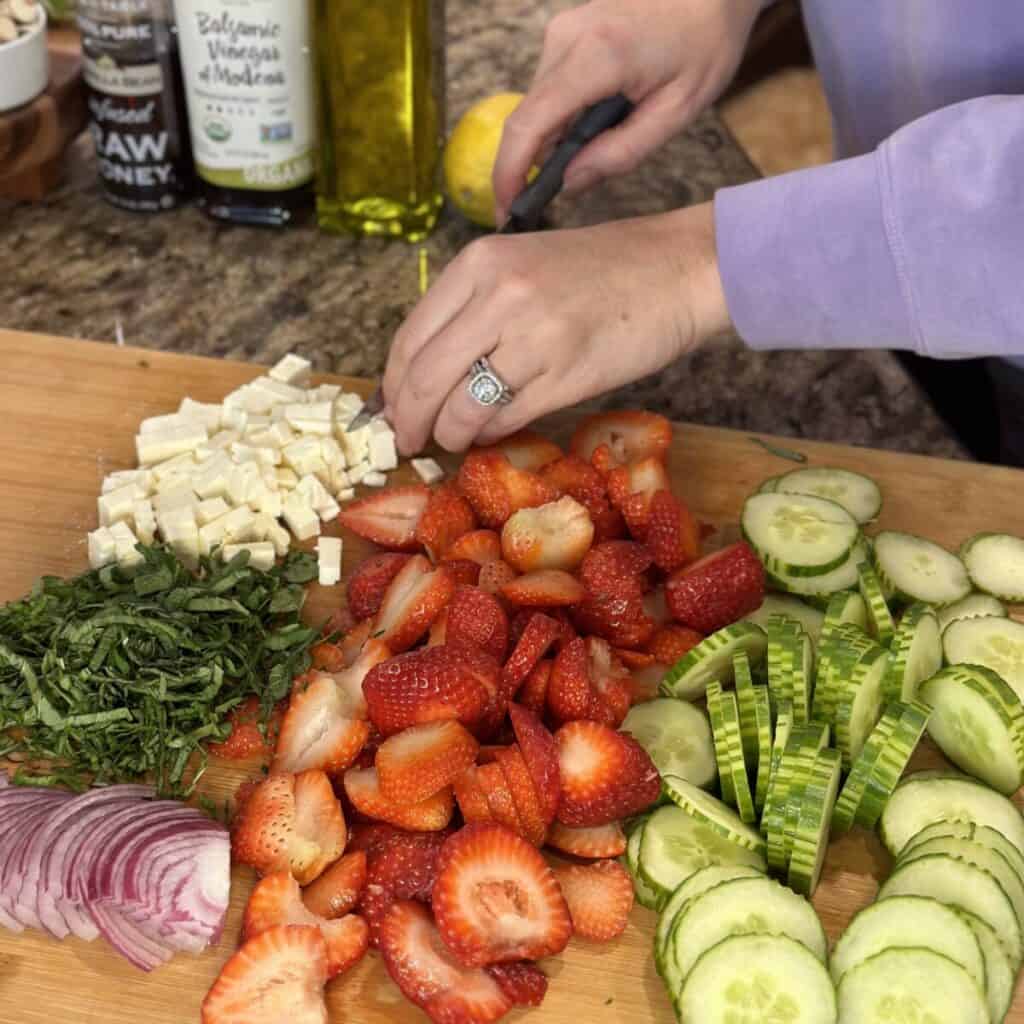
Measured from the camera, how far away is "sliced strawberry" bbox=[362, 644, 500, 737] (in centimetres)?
171

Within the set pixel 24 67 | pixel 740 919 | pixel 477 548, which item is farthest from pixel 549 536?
pixel 24 67

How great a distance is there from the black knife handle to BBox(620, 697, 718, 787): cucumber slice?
876 millimetres

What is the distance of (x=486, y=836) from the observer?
1.58 metres

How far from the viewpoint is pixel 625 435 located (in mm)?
2244

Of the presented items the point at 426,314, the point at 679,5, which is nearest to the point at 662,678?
the point at 426,314

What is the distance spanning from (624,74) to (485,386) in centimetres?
72

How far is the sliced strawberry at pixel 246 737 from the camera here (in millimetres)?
1844

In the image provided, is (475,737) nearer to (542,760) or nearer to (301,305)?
(542,760)

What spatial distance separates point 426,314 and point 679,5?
820 millimetres

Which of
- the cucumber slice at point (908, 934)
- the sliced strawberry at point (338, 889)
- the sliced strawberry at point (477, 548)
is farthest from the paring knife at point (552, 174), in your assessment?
the cucumber slice at point (908, 934)

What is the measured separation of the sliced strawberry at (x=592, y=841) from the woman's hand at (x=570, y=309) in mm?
654

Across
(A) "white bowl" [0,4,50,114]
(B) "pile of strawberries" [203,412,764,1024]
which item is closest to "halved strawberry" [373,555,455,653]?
(B) "pile of strawberries" [203,412,764,1024]

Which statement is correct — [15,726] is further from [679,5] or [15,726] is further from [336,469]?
[679,5]

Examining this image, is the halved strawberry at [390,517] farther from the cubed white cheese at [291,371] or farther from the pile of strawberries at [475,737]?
the cubed white cheese at [291,371]
